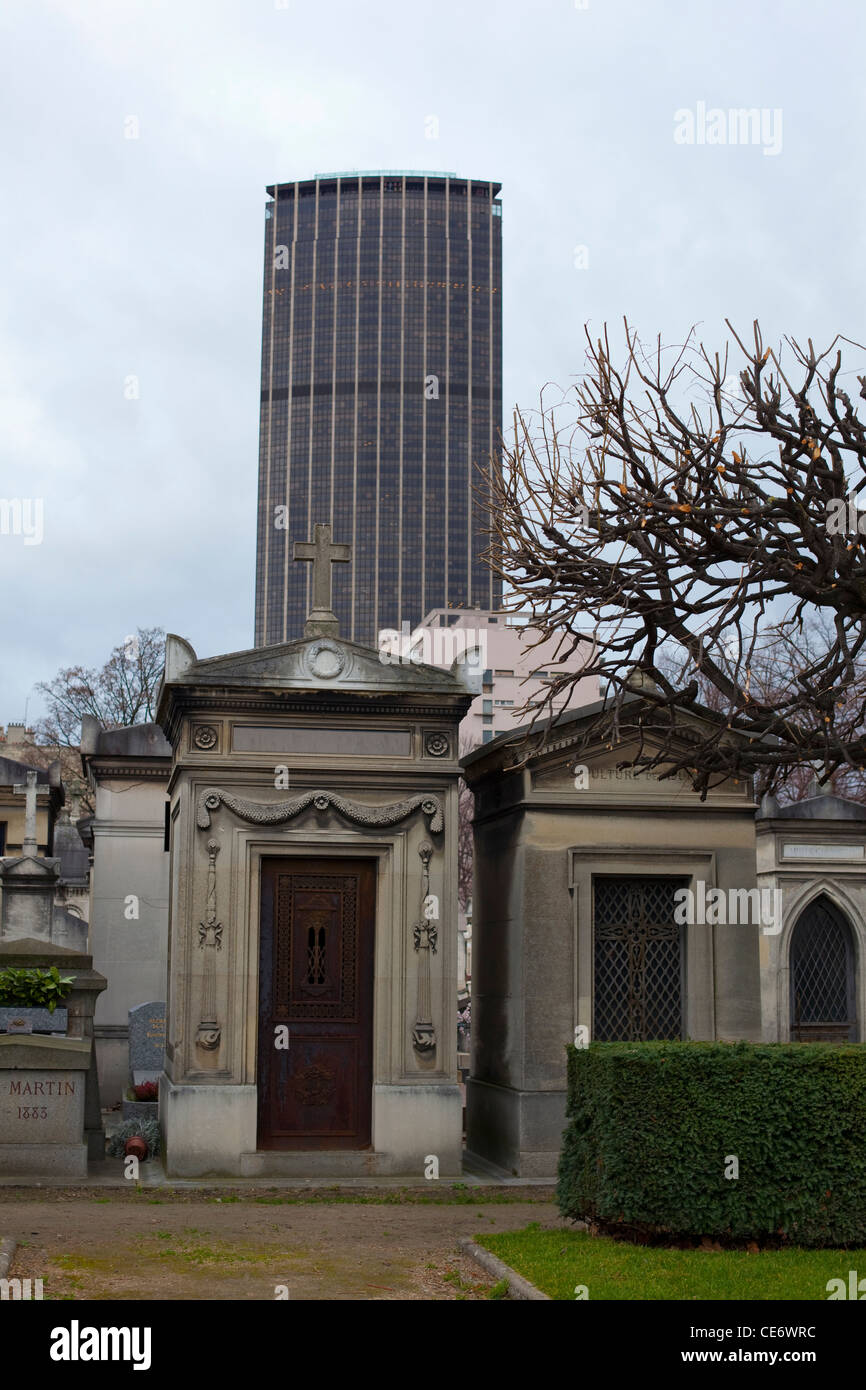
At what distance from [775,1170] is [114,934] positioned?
14.0 m

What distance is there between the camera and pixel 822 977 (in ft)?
60.1

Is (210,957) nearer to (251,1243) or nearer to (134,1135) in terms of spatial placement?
(134,1135)

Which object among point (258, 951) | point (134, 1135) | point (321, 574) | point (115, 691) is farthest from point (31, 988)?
point (115, 691)

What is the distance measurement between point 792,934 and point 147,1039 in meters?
8.67

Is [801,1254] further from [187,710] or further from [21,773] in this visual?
[21,773]

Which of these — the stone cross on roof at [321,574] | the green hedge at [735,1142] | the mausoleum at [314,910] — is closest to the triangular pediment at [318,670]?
the mausoleum at [314,910]

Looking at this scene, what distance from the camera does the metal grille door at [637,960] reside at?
Result: 15180 mm

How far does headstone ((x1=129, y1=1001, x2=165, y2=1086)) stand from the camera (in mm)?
19297

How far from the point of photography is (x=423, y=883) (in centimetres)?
1460

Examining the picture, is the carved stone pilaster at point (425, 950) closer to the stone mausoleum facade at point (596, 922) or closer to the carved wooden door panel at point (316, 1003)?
the carved wooden door panel at point (316, 1003)

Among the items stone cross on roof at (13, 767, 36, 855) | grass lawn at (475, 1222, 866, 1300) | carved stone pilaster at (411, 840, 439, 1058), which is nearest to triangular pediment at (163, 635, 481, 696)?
carved stone pilaster at (411, 840, 439, 1058)

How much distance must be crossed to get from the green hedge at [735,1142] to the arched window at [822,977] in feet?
28.0

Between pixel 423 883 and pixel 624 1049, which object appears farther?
pixel 423 883

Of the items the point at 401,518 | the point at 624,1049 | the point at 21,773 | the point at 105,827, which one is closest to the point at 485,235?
the point at 401,518
